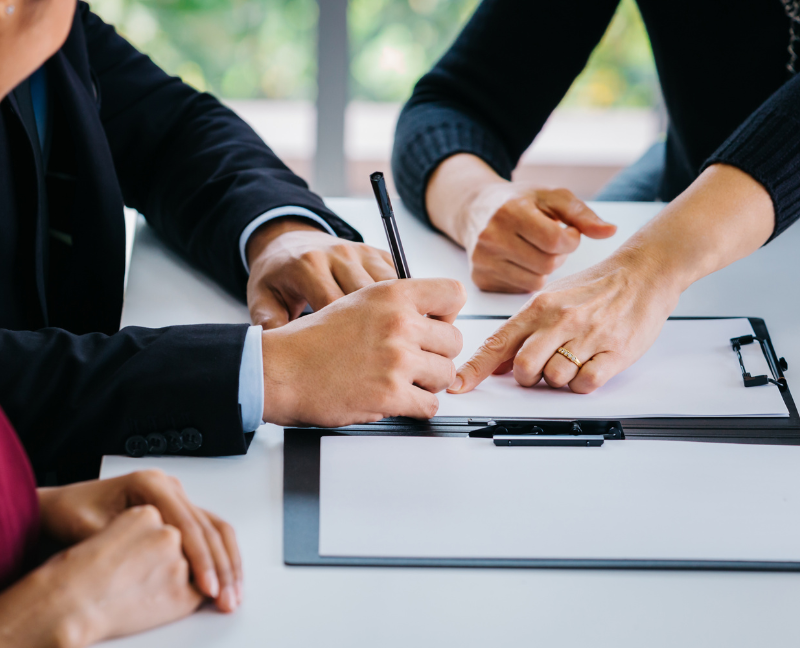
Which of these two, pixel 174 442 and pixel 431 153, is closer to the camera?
pixel 174 442

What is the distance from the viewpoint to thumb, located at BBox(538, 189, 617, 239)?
1.08m

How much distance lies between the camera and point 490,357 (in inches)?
34.5

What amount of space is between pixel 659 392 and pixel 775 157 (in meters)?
0.41

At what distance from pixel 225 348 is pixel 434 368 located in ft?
0.67

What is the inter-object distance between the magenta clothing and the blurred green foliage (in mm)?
2270

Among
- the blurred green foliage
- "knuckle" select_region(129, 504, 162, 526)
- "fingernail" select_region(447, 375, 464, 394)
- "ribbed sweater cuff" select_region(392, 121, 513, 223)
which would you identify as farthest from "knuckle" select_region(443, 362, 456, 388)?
the blurred green foliage

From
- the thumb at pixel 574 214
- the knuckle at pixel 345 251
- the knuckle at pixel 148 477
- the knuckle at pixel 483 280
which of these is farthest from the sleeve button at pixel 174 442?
the thumb at pixel 574 214

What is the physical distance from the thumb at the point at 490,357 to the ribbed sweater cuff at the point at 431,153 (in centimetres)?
43

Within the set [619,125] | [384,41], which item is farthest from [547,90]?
[619,125]

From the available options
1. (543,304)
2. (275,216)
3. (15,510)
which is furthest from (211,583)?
(275,216)

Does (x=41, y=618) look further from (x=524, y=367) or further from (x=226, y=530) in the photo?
(x=524, y=367)

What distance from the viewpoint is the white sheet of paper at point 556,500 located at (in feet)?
2.07

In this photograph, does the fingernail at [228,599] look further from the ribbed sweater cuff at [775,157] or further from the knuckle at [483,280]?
the ribbed sweater cuff at [775,157]

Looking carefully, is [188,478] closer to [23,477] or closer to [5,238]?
[23,477]
